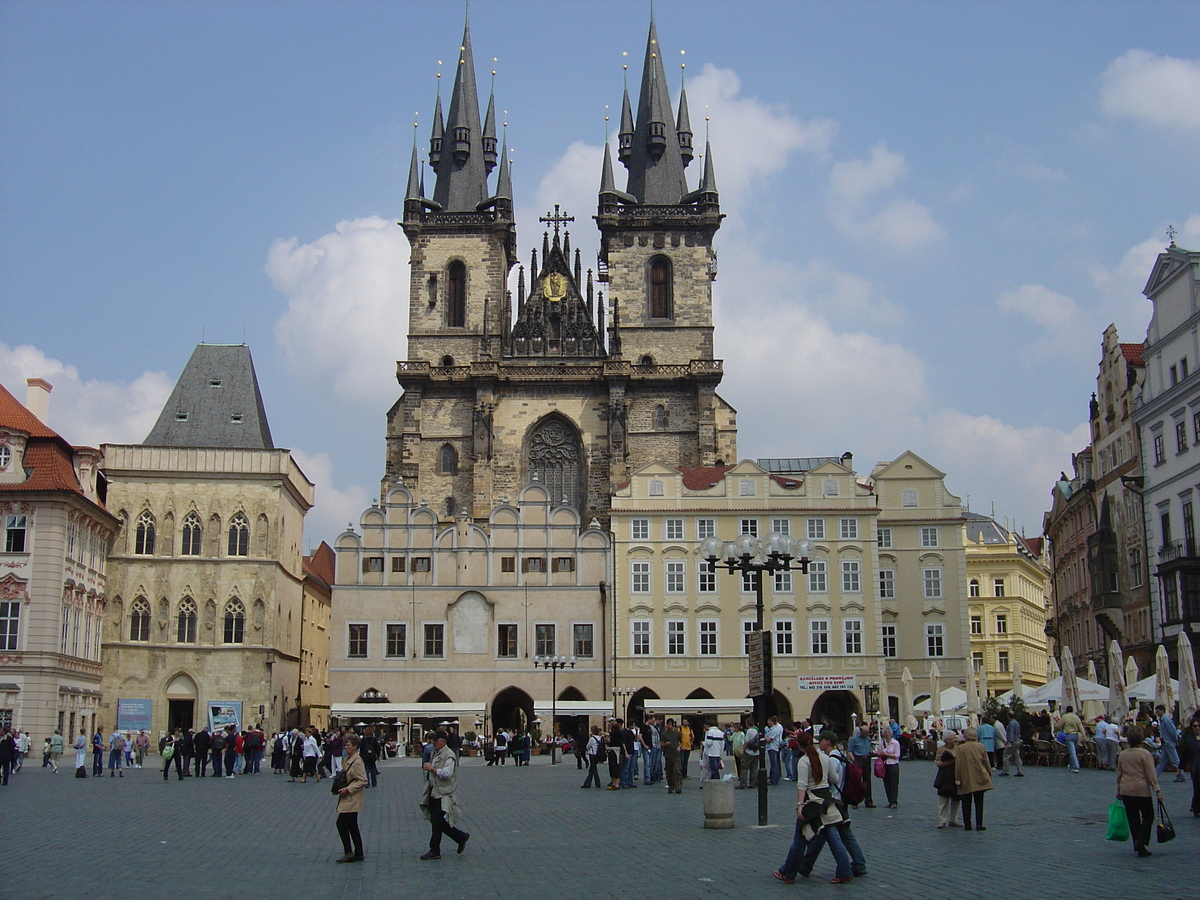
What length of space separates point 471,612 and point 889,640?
1792 cm

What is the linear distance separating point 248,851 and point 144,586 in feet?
128

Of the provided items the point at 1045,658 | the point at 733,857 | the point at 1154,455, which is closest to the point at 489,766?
the point at 1154,455

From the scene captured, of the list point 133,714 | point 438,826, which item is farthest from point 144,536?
point 438,826

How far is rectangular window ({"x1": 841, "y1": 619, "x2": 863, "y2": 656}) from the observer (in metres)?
53.9

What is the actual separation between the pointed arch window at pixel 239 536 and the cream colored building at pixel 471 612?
12.3ft

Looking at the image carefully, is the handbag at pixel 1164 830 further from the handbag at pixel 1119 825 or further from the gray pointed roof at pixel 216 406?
the gray pointed roof at pixel 216 406

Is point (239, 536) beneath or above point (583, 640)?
above

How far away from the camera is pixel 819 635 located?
5403 centimetres

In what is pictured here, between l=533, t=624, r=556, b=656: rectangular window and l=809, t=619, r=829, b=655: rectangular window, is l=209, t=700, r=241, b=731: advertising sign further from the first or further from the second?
l=809, t=619, r=829, b=655: rectangular window

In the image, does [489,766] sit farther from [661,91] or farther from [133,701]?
[661,91]

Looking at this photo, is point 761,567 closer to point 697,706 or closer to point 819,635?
point 697,706

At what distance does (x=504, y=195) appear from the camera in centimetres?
7281

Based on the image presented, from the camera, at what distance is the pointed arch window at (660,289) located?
7025cm

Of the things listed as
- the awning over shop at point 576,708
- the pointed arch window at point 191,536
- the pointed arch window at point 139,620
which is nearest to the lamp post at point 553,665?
the awning over shop at point 576,708
